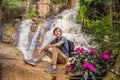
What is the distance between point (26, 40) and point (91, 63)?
815 cm

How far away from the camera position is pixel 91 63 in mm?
5207

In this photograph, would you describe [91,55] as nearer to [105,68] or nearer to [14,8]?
[105,68]

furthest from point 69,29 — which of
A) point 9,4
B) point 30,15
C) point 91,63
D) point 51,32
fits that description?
point 91,63

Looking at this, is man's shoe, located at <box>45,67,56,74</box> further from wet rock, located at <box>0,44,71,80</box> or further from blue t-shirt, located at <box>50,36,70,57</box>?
blue t-shirt, located at <box>50,36,70,57</box>

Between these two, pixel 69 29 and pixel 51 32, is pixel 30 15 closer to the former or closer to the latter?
pixel 51 32

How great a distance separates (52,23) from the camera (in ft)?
44.1

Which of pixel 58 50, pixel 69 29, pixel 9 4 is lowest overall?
pixel 69 29

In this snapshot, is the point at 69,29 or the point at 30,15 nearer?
the point at 69,29

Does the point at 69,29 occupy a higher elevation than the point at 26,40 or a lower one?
higher

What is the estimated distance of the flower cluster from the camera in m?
5.09

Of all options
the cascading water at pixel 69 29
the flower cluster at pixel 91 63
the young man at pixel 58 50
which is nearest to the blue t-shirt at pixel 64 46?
the young man at pixel 58 50

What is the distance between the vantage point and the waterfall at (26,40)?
1242cm

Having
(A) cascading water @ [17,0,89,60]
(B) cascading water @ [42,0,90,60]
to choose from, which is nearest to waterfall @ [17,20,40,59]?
(A) cascading water @ [17,0,89,60]

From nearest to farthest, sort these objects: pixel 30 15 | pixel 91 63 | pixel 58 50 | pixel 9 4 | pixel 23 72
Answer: pixel 91 63, pixel 23 72, pixel 58 50, pixel 9 4, pixel 30 15
